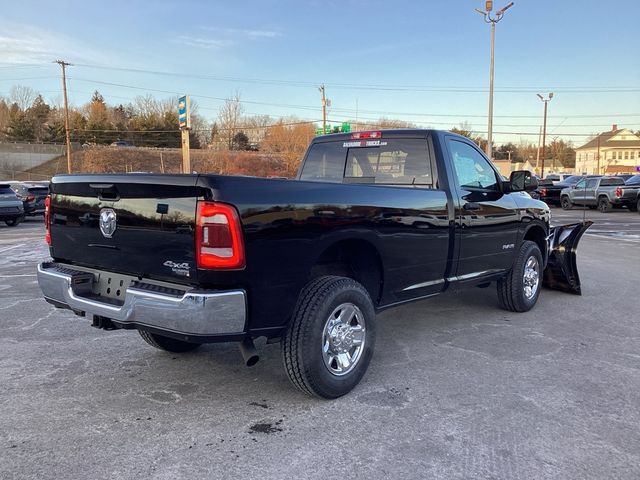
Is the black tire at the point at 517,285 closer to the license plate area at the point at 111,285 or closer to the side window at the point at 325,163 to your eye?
the side window at the point at 325,163

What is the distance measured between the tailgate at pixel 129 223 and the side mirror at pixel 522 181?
3.89m

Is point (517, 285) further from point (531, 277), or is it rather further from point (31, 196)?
point (31, 196)

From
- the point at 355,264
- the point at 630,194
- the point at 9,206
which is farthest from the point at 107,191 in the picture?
the point at 630,194

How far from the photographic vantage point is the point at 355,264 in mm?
4203

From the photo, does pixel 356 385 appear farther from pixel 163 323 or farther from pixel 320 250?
pixel 163 323

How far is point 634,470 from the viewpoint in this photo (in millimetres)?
2844

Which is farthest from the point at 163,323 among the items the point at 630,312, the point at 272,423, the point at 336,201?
the point at 630,312

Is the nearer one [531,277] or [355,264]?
[355,264]

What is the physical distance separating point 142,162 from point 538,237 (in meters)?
70.5

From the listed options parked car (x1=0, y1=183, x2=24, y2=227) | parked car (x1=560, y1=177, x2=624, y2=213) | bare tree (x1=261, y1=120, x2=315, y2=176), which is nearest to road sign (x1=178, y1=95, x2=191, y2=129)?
parked car (x1=0, y1=183, x2=24, y2=227)

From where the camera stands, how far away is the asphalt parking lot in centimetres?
288

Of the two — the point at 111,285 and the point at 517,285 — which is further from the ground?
the point at 111,285

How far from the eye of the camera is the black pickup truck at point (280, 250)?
3.05 metres

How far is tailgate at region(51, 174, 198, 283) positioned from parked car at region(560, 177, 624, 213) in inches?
948
